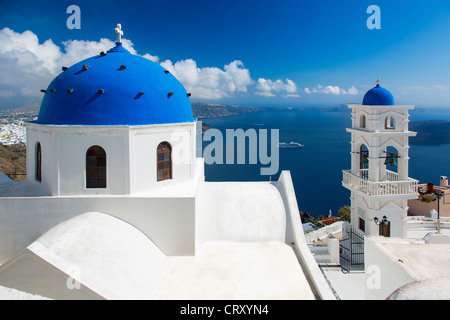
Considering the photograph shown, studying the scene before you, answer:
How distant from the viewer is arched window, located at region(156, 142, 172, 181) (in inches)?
332

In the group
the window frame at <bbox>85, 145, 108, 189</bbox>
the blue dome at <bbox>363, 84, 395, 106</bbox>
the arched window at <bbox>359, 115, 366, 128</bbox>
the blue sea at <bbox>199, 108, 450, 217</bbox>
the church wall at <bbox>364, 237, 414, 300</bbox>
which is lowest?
the blue sea at <bbox>199, 108, 450, 217</bbox>

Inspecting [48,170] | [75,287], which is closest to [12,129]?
[48,170]

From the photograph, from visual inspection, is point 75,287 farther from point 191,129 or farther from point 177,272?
point 191,129

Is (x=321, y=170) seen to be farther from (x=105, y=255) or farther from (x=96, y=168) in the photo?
(x=105, y=255)

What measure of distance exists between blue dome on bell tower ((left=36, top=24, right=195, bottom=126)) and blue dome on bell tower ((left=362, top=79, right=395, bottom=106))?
725 centimetres

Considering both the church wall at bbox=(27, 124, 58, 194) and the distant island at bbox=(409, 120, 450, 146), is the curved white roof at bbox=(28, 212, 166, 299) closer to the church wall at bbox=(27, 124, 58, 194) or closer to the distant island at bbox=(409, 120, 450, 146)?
the church wall at bbox=(27, 124, 58, 194)

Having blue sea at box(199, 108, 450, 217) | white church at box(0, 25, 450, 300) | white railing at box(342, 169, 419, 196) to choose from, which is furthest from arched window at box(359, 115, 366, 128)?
blue sea at box(199, 108, 450, 217)


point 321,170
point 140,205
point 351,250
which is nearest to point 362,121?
point 351,250

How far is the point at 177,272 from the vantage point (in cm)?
709

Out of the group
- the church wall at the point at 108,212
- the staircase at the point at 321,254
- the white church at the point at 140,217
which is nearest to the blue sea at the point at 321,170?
the staircase at the point at 321,254

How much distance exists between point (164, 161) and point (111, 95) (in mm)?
2012

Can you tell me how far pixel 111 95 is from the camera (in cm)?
789

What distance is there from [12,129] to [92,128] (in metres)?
58.2

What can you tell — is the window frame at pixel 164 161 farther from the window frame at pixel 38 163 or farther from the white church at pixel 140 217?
the window frame at pixel 38 163
